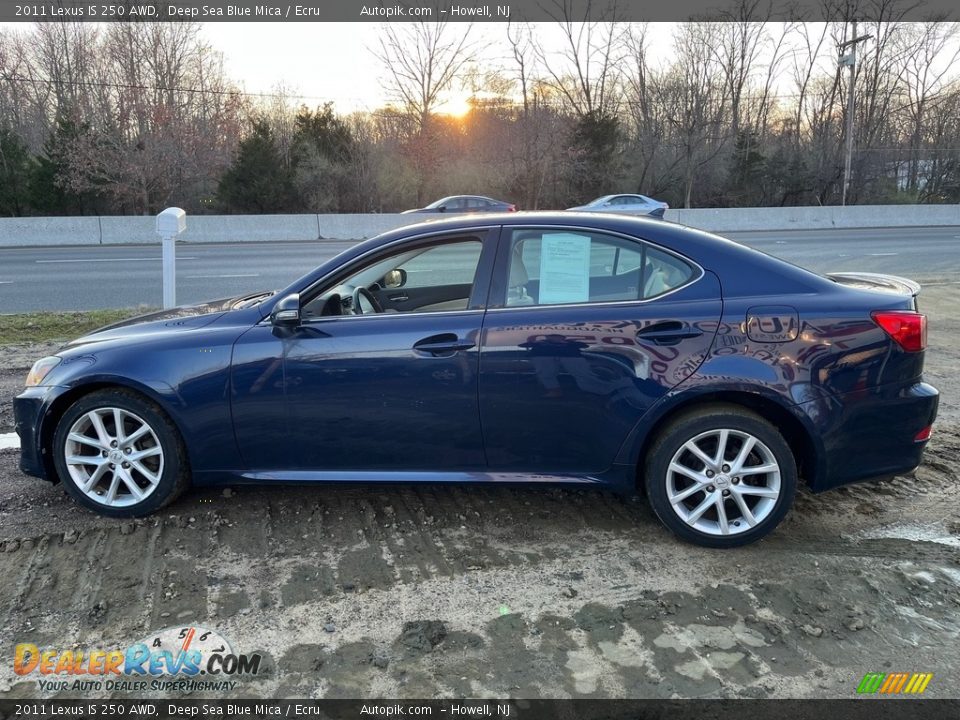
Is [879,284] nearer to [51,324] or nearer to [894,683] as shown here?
[894,683]

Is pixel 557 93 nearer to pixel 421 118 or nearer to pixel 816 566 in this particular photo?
pixel 421 118

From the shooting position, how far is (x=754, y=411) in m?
3.48

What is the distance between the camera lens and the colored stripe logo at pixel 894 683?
253 centimetres

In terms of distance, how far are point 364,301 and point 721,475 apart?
2144 mm

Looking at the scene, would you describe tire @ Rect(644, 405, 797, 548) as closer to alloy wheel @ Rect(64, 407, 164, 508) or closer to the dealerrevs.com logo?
the dealerrevs.com logo

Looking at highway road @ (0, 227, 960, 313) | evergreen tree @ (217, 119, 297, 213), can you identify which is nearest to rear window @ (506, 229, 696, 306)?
highway road @ (0, 227, 960, 313)

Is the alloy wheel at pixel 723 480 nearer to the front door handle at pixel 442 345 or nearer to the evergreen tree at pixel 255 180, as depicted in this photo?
the front door handle at pixel 442 345

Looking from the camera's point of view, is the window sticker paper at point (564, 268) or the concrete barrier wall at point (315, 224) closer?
the window sticker paper at point (564, 268)

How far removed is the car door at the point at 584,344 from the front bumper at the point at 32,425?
7.85ft

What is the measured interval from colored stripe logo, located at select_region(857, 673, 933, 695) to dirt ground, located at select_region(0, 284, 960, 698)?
3cm

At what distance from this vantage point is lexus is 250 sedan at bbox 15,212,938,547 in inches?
134

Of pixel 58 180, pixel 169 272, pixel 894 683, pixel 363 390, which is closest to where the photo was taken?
pixel 894 683

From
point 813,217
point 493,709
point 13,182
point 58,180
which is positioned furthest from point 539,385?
point 13,182

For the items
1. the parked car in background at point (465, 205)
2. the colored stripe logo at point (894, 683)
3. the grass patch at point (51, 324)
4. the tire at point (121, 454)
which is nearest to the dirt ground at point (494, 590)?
the colored stripe logo at point (894, 683)
